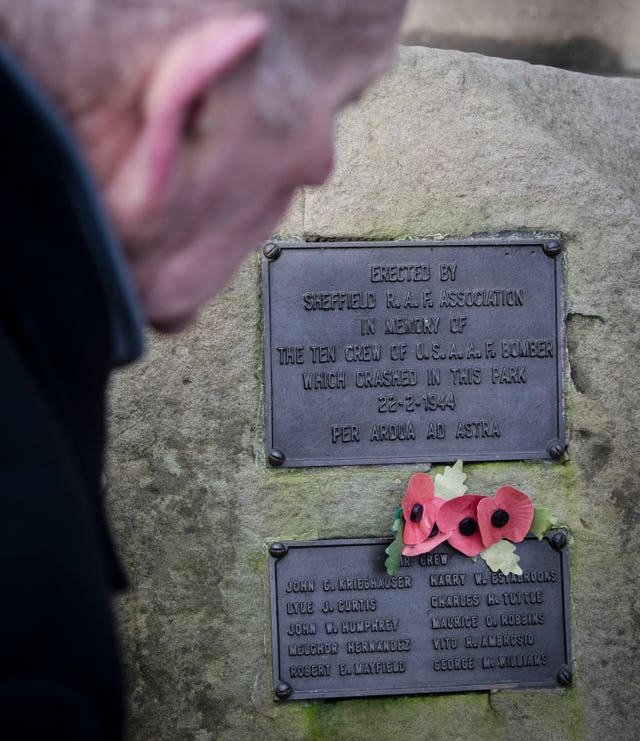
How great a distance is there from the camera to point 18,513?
57cm

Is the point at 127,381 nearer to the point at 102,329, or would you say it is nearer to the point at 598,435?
the point at 598,435

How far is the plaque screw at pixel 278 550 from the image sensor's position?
7.36ft

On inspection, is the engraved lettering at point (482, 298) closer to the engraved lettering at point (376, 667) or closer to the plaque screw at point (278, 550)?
the plaque screw at point (278, 550)

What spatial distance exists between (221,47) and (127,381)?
1659 mm

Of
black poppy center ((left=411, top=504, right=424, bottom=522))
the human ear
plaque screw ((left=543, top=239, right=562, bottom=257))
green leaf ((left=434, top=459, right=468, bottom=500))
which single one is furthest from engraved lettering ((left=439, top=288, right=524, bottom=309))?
the human ear

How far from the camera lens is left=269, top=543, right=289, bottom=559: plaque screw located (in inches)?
88.3

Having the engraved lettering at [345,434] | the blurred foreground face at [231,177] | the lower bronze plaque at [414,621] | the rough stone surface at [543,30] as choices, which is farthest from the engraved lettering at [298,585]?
the rough stone surface at [543,30]

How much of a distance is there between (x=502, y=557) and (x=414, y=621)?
10.9 inches

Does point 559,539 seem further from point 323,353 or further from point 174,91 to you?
point 174,91

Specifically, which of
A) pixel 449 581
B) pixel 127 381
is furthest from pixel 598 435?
pixel 127 381

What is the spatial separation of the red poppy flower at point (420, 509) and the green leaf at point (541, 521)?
257 mm

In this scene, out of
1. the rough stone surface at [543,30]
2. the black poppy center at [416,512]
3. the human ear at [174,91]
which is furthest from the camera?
the rough stone surface at [543,30]

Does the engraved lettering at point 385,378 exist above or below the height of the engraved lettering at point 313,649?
above

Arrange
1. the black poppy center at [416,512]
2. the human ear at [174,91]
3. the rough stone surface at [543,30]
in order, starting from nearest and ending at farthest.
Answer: the human ear at [174,91] → the black poppy center at [416,512] → the rough stone surface at [543,30]
